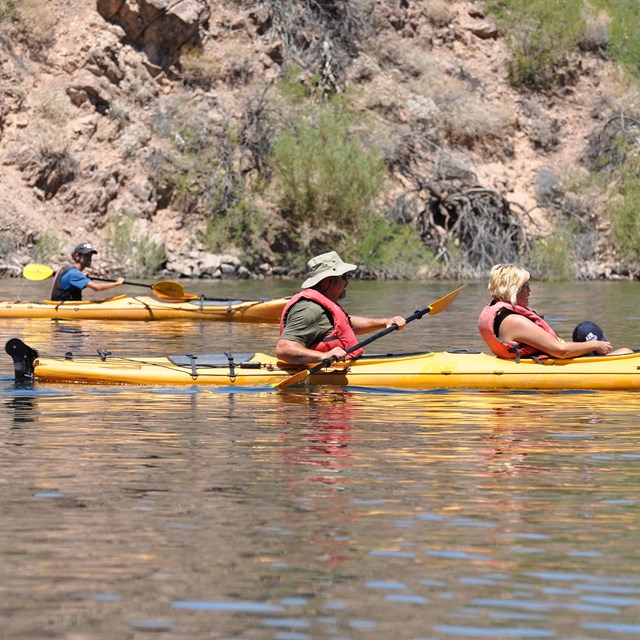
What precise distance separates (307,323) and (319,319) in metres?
0.10

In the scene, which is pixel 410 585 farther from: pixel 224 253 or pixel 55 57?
pixel 55 57

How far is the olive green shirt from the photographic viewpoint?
9.95 meters

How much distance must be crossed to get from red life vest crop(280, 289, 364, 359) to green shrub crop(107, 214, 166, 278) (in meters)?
20.4

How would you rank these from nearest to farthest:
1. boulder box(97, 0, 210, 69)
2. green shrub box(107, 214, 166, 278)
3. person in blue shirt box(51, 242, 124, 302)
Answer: person in blue shirt box(51, 242, 124, 302), green shrub box(107, 214, 166, 278), boulder box(97, 0, 210, 69)

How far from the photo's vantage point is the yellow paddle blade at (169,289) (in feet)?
61.2

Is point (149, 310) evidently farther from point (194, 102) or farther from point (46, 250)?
point (194, 102)

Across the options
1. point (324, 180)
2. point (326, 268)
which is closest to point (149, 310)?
point (326, 268)

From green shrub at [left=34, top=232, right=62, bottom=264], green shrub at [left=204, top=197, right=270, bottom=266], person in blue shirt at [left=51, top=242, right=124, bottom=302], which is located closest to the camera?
person in blue shirt at [left=51, top=242, right=124, bottom=302]

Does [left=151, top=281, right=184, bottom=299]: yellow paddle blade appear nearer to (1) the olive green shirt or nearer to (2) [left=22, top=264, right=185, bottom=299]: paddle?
(2) [left=22, top=264, right=185, bottom=299]: paddle

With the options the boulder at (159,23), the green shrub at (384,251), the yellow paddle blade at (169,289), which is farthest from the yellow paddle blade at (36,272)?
the boulder at (159,23)

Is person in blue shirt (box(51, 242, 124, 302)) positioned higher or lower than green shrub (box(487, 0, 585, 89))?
lower

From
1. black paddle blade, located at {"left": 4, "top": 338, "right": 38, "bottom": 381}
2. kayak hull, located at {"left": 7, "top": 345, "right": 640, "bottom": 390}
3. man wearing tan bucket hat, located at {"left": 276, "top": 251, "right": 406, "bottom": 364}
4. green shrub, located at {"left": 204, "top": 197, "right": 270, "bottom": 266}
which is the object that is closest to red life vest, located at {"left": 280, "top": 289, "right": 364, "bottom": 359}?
man wearing tan bucket hat, located at {"left": 276, "top": 251, "right": 406, "bottom": 364}

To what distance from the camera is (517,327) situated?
401 inches

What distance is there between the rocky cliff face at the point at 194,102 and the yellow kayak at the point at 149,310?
11.7 metres
